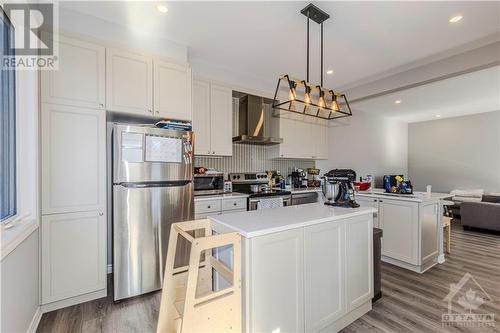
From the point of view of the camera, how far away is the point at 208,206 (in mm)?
→ 2912

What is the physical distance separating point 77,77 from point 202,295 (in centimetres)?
223

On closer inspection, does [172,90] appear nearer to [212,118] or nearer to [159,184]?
[212,118]

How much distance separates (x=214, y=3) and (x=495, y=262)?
15.6ft

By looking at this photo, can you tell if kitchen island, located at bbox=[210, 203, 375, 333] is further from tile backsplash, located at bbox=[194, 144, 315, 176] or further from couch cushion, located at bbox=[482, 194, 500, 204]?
couch cushion, located at bbox=[482, 194, 500, 204]

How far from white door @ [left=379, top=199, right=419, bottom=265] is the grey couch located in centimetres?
295

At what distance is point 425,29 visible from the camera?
2.49m

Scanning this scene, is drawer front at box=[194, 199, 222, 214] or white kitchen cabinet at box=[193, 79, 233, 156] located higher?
white kitchen cabinet at box=[193, 79, 233, 156]

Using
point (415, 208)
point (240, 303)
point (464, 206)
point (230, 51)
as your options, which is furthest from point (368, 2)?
point (464, 206)

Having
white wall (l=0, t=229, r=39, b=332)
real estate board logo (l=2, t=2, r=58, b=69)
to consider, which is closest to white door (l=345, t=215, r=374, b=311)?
white wall (l=0, t=229, r=39, b=332)

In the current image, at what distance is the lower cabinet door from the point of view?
6.66 feet

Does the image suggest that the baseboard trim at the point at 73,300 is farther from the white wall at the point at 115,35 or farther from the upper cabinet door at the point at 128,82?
the white wall at the point at 115,35

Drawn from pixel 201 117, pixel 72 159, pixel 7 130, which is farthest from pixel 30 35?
pixel 201 117

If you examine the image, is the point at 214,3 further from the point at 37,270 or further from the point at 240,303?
the point at 37,270

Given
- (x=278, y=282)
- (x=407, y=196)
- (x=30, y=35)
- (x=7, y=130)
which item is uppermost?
(x=30, y=35)
